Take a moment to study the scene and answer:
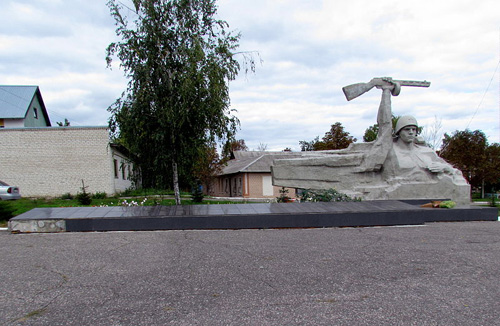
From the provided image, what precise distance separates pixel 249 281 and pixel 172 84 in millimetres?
8783

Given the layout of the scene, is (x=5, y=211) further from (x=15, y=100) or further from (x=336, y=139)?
(x=336, y=139)

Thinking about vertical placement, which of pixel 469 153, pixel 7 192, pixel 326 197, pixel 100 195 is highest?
pixel 469 153

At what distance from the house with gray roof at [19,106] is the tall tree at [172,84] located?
20558 millimetres

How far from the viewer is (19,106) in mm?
28172

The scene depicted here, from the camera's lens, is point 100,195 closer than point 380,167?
No

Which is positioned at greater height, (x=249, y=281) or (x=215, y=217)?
(x=215, y=217)

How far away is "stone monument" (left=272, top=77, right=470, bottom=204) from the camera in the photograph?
480 inches

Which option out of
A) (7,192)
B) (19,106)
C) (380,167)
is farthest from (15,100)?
(380,167)

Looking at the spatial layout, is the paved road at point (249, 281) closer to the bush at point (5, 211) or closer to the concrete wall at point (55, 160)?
the bush at point (5, 211)

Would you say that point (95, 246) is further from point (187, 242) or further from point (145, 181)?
point (145, 181)

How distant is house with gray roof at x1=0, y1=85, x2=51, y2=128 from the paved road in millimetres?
25486

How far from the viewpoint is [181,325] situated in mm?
2912

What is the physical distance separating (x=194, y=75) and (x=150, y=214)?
4.92 metres

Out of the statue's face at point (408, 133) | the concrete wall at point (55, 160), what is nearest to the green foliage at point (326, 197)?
the statue's face at point (408, 133)
